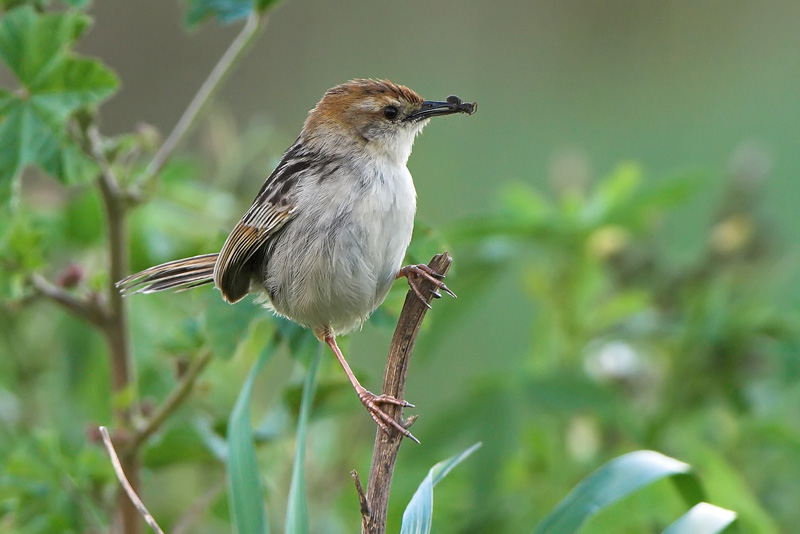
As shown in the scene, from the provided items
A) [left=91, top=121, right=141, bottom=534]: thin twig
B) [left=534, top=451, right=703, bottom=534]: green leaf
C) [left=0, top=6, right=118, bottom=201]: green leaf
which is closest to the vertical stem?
[left=91, top=121, right=141, bottom=534]: thin twig

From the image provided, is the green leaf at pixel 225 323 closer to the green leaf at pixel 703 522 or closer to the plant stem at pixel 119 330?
the plant stem at pixel 119 330

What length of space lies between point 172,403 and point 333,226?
460 mm

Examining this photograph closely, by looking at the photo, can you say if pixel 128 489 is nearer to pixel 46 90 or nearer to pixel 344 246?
pixel 344 246

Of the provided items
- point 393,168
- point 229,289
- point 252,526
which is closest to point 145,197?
point 229,289

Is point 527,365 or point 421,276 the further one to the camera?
point 527,365

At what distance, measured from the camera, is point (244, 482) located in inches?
55.5

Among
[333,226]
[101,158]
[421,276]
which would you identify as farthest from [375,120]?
[101,158]

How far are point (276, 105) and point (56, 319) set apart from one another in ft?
14.0

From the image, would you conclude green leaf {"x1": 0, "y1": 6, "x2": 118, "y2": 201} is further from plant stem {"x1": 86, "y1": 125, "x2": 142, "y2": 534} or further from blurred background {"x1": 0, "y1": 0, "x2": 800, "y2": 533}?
blurred background {"x1": 0, "y1": 0, "x2": 800, "y2": 533}

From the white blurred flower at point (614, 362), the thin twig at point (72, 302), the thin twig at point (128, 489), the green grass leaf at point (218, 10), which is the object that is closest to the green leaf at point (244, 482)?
the thin twig at point (128, 489)

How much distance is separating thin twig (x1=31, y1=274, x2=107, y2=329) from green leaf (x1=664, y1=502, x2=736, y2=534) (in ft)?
3.86

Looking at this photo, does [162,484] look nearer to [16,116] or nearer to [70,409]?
[70,409]

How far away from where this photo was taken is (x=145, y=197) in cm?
189

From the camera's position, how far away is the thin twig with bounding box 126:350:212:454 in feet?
6.04
